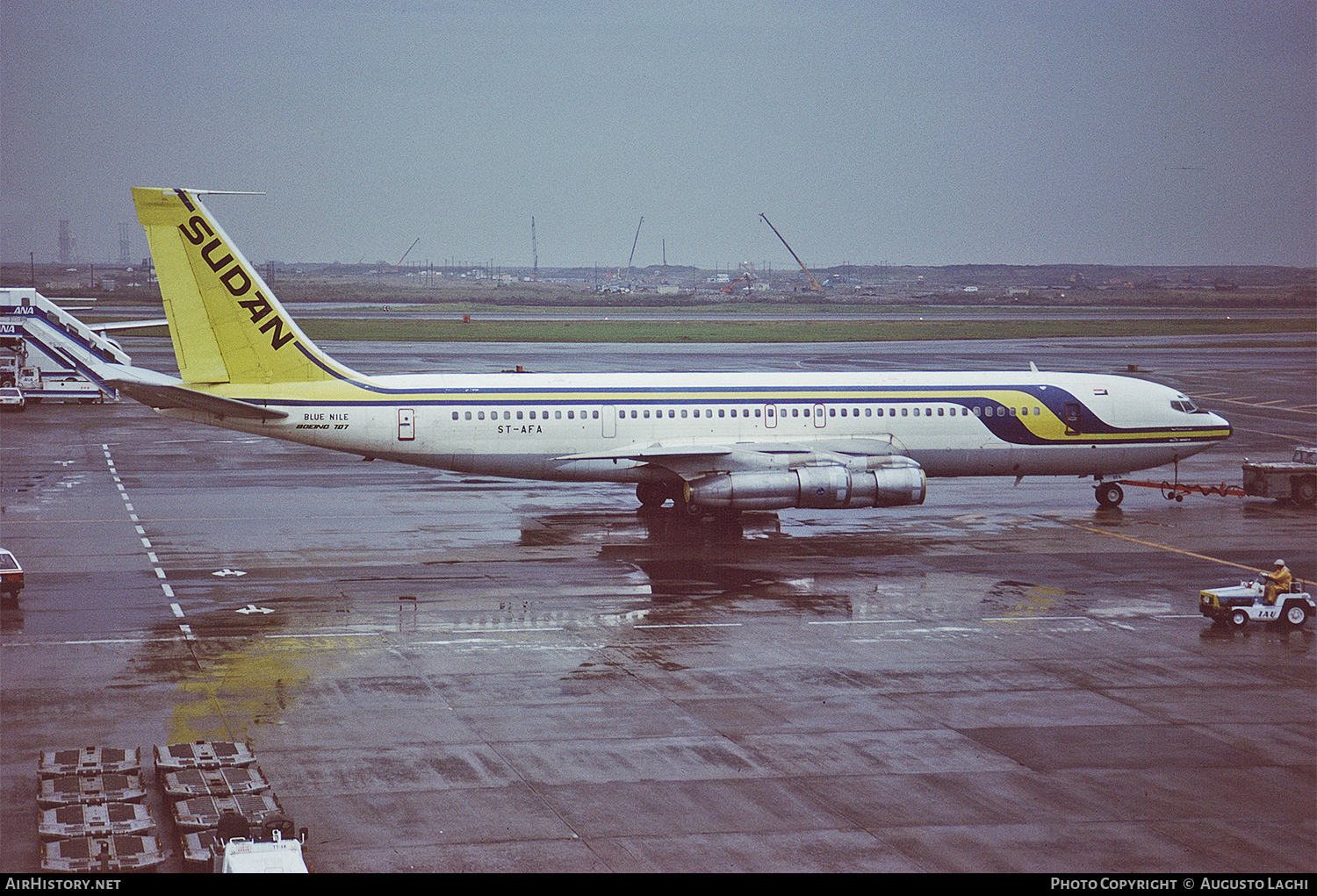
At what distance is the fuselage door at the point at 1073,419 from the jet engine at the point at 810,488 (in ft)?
24.2

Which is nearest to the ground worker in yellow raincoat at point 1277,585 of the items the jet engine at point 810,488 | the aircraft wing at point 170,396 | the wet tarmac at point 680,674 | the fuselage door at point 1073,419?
the wet tarmac at point 680,674

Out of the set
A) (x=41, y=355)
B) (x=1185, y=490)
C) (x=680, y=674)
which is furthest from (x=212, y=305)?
(x=41, y=355)

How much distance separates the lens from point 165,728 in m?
22.9

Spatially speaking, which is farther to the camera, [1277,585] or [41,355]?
[41,355]

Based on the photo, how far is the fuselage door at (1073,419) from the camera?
45.1 metres

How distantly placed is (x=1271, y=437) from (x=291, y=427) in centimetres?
4671

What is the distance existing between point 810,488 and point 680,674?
45.9 feet

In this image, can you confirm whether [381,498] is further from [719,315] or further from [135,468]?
[719,315]

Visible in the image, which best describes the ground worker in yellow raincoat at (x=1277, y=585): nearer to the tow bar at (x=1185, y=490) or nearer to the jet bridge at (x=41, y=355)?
the tow bar at (x=1185, y=490)

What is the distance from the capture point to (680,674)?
2672cm

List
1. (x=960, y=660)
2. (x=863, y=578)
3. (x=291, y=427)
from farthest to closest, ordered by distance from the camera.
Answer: (x=291, y=427) < (x=863, y=578) < (x=960, y=660)

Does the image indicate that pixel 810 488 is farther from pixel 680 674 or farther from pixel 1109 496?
pixel 680 674

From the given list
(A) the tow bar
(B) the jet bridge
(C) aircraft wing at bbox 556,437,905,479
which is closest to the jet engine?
(C) aircraft wing at bbox 556,437,905,479

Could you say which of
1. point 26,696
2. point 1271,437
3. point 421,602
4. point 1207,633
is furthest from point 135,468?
point 1271,437
